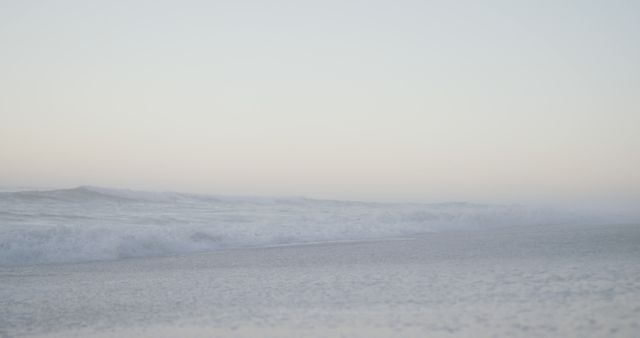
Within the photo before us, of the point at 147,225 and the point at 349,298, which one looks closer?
the point at 349,298

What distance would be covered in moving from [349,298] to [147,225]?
9.07 m

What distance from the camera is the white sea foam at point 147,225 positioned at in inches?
389

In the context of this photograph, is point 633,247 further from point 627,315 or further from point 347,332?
point 347,332

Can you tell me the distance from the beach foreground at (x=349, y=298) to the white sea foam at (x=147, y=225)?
7.62 ft

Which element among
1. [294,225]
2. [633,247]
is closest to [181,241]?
[294,225]

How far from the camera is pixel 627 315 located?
10.7ft

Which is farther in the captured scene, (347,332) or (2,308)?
(2,308)

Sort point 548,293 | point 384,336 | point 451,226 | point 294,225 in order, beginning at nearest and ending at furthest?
1. point 384,336
2. point 548,293
3. point 294,225
4. point 451,226

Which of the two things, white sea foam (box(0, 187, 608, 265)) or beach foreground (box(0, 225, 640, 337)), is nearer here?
beach foreground (box(0, 225, 640, 337))

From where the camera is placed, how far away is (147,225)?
1245cm

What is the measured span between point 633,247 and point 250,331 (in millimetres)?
6180

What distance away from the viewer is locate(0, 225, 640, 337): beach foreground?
11.2ft

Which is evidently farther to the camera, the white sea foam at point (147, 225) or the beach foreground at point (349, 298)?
the white sea foam at point (147, 225)

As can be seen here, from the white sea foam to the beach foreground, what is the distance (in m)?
2.32
